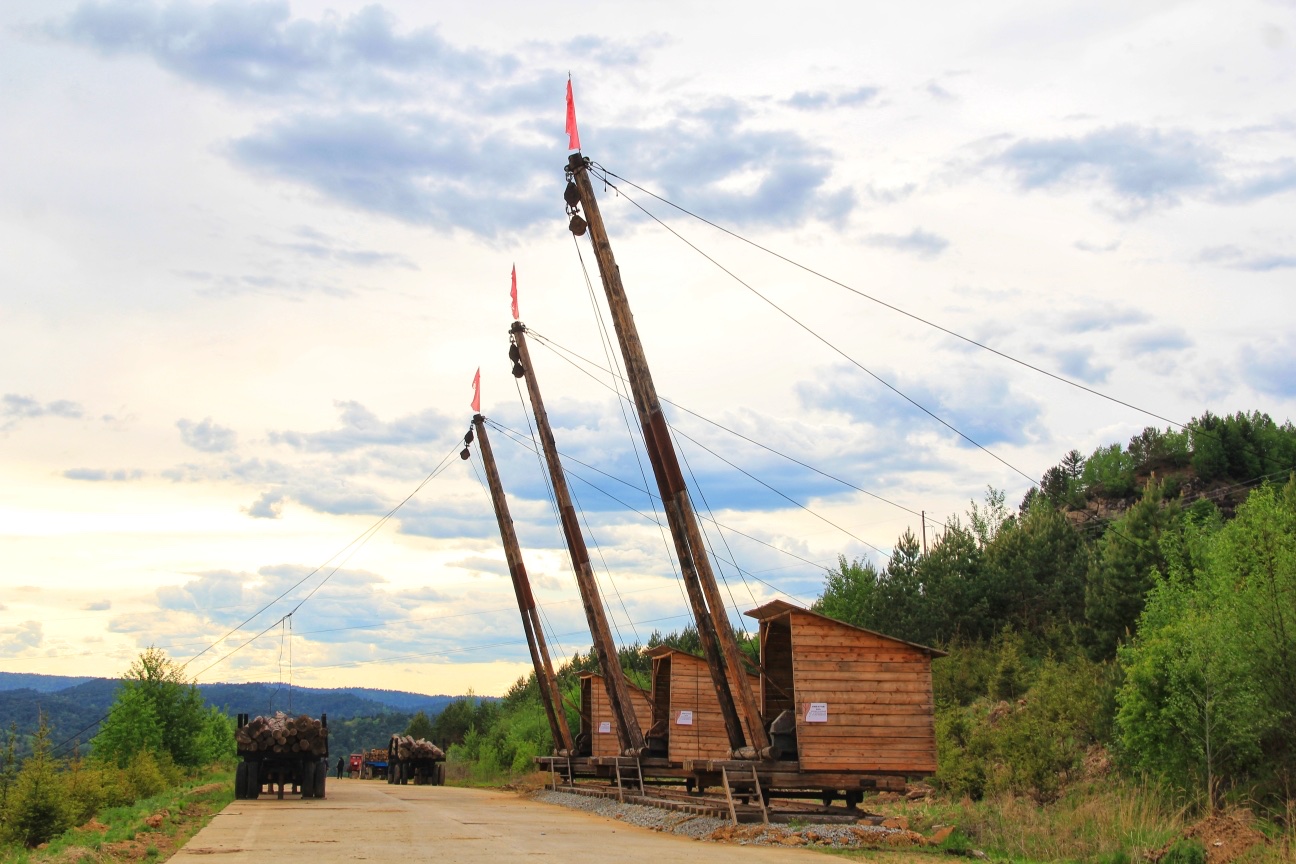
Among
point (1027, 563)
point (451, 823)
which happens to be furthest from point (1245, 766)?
point (1027, 563)

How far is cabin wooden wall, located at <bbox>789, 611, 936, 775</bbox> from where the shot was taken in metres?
20.7

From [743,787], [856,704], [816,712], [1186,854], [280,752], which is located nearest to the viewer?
[1186,854]

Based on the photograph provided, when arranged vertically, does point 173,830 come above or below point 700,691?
below

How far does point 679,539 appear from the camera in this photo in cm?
2236

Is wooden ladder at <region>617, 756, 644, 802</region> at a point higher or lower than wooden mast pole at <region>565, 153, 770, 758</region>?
lower

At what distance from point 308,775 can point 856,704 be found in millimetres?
17147

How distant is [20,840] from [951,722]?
22.9 metres

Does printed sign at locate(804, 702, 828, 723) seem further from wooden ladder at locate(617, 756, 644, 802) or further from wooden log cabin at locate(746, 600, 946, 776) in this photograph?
wooden ladder at locate(617, 756, 644, 802)

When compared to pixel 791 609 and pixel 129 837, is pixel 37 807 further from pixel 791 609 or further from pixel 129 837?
pixel 791 609

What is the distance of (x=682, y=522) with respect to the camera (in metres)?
22.3

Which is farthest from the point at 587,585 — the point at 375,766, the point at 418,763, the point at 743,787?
the point at 375,766

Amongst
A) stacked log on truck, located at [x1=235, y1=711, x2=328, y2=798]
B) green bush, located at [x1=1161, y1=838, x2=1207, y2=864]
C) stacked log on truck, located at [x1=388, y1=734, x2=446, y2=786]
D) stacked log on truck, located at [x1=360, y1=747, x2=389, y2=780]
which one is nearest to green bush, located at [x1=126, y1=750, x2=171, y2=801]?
stacked log on truck, located at [x1=235, y1=711, x2=328, y2=798]

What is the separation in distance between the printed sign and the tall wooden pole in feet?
34.8

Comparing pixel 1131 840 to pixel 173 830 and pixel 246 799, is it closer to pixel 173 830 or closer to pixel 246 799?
pixel 173 830
